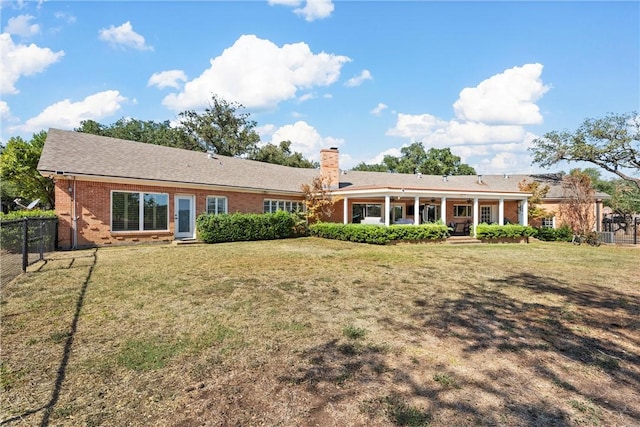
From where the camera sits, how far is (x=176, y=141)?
127 feet

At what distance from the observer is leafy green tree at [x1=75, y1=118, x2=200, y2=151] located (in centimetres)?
3791

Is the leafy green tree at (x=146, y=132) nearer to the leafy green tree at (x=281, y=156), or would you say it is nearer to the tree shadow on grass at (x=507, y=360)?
the leafy green tree at (x=281, y=156)

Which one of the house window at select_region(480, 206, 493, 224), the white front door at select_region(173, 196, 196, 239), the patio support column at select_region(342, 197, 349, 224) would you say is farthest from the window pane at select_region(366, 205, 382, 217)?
the white front door at select_region(173, 196, 196, 239)

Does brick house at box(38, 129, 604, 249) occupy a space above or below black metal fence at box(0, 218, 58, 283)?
above

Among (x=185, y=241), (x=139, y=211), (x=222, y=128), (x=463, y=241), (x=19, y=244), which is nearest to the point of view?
(x=19, y=244)

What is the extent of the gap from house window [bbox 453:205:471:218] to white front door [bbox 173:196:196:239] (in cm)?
1820

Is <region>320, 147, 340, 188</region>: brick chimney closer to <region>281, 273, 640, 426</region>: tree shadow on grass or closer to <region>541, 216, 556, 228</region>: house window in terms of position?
<region>281, 273, 640, 426</region>: tree shadow on grass

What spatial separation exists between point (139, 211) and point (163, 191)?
4.35 feet

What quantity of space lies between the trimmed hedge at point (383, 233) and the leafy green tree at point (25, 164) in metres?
18.4

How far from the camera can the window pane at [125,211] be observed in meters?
13.4

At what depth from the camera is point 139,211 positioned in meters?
14.1

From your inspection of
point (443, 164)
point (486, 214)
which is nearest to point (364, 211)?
point (486, 214)

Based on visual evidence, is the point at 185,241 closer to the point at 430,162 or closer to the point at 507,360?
the point at 507,360

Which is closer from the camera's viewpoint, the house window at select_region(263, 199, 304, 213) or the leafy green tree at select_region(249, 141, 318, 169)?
the house window at select_region(263, 199, 304, 213)
